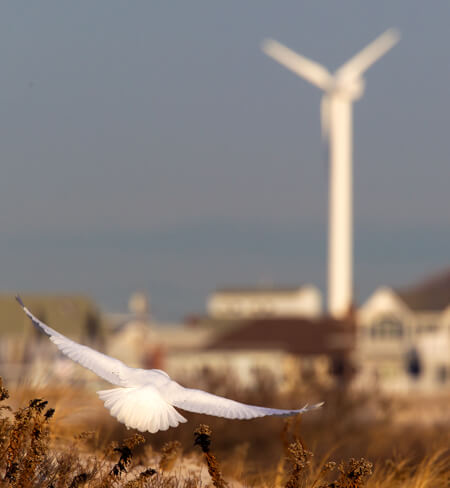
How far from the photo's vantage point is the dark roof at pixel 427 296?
88.1 m

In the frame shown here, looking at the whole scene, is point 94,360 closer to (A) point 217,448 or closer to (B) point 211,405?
(B) point 211,405

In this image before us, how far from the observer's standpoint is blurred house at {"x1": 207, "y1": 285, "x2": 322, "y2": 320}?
5940 inches

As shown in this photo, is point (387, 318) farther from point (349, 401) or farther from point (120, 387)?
point (120, 387)

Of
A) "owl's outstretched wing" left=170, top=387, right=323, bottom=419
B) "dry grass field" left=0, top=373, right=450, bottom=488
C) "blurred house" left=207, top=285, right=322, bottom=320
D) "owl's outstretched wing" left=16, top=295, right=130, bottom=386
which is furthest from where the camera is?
"blurred house" left=207, top=285, right=322, bottom=320

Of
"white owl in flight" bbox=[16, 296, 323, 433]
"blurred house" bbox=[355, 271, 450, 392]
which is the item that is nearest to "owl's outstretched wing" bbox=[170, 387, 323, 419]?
"white owl in flight" bbox=[16, 296, 323, 433]

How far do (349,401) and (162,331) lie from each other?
275 ft

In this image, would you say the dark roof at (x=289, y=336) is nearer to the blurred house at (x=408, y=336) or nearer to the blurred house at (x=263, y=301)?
the blurred house at (x=408, y=336)

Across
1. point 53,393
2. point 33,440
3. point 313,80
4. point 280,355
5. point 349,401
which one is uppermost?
point 313,80

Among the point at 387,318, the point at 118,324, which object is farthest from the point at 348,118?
the point at 118,324

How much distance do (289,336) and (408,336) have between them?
8.90 m

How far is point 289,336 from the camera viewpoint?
274 feet

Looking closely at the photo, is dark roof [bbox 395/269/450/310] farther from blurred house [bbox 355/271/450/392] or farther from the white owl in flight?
the white owl in flight

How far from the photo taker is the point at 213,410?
668 cm

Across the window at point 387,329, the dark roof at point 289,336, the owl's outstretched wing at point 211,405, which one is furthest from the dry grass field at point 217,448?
the window at point 387,329
